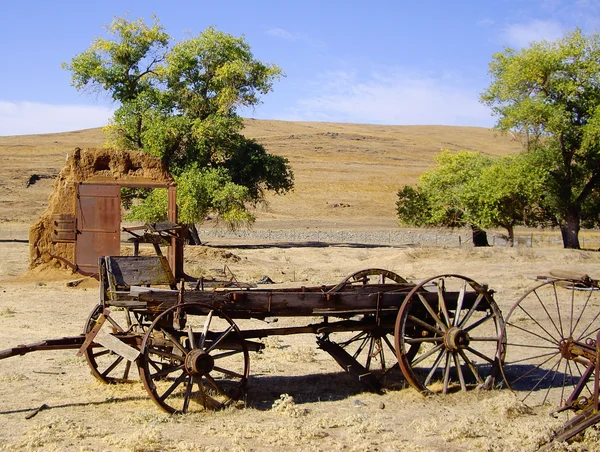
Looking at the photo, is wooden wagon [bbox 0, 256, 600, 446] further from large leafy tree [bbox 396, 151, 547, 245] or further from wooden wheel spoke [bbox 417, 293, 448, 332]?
large leafy tree [bbox 396, 151, 547, 245]

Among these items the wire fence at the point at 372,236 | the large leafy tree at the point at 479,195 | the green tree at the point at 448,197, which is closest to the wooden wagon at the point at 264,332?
the large leafy tree at the point at 479,195

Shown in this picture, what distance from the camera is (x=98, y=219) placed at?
18.3 m

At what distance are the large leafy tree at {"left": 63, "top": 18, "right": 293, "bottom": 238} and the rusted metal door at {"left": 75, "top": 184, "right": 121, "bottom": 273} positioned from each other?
375 inches

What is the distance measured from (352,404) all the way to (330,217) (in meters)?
48.2

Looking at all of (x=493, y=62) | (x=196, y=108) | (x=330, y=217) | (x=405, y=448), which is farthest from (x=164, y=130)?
(x=330, y=217)

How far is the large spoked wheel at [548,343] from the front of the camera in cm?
752

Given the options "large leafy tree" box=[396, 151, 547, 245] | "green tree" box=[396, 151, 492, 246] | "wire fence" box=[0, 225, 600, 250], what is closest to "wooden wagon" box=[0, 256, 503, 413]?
"large leafy tree" box=[396, 151, 547, 245]

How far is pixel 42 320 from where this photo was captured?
44.8 ft

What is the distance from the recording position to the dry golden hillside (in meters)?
55.9

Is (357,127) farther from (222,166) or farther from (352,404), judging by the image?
(352,404)

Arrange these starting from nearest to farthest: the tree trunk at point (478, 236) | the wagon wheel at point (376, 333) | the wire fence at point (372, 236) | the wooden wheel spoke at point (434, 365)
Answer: the wooden wheel spoke at point (434, 365) → the wagon wheel at point (376, 333) → the tree trunk at point (478, 236) → the wire fence at point (372, 236)

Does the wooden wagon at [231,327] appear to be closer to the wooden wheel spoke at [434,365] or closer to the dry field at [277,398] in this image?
the wooden wheel spoke at [434,365]

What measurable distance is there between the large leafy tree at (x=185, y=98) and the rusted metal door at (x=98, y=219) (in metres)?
9.52

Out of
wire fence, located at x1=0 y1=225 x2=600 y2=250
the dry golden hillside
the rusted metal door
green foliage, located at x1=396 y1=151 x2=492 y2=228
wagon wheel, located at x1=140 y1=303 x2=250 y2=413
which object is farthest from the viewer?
the dry golden hillside
